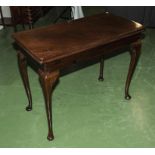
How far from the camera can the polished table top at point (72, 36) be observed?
1.51m

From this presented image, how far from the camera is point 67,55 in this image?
1.49 metres

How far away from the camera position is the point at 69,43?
160 cm

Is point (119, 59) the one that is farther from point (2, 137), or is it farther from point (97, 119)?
point (2, 137)

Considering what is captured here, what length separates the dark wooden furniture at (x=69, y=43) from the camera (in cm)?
150

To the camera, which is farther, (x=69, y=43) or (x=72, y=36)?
(x=72, y=36)

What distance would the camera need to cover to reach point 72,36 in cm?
171

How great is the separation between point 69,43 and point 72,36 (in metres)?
0.12

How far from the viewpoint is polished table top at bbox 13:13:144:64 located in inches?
59.4

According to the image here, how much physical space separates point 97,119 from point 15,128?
0.65m

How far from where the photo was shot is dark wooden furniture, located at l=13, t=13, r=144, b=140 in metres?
1.50
